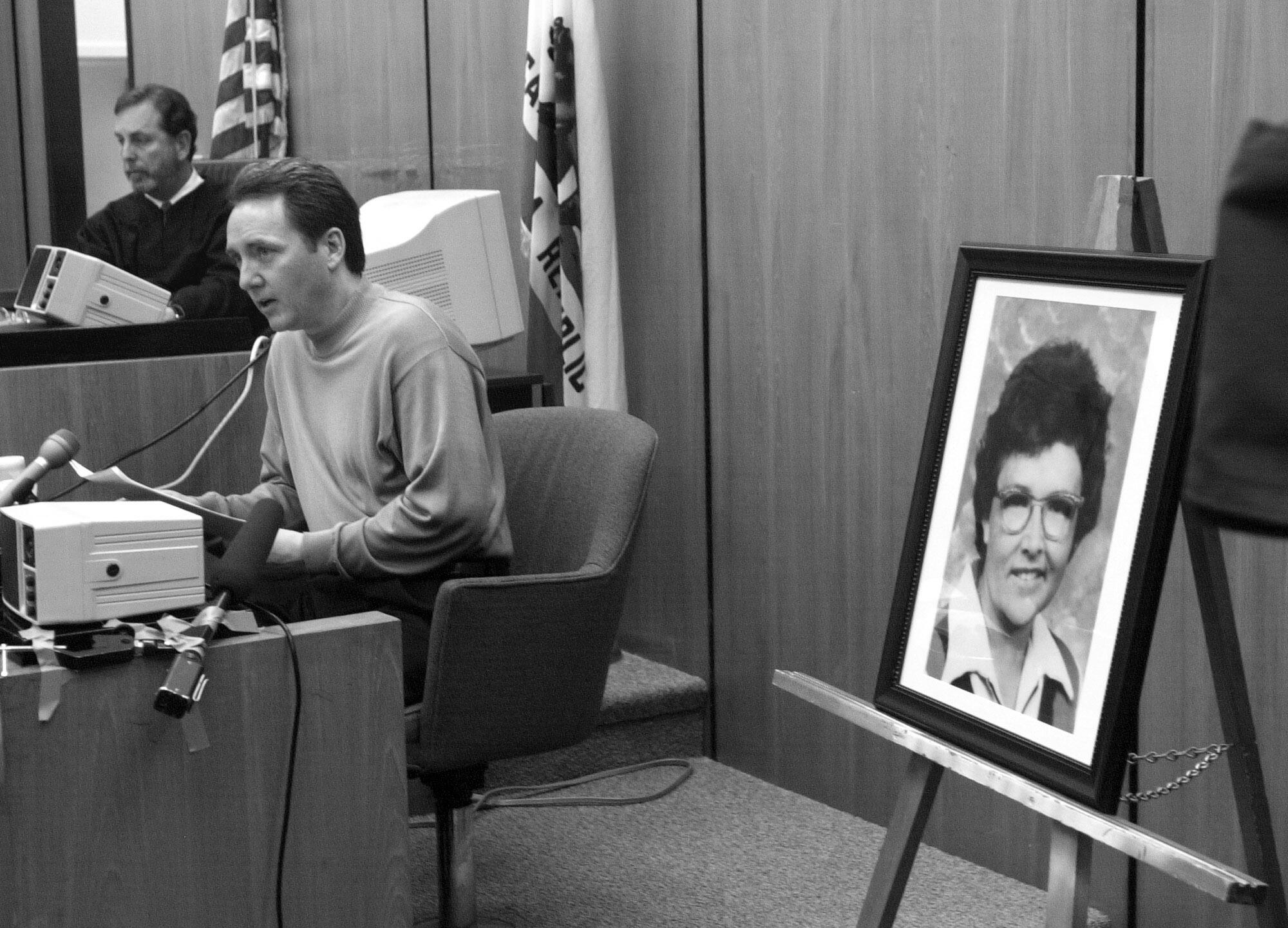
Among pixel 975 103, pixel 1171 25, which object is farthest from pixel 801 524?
pixel 1171 25

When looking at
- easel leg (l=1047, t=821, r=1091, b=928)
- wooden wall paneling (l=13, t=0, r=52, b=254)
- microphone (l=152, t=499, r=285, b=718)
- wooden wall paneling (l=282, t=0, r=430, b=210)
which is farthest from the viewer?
wooden wall paneling (l=13, t=0, r=52, b=254)

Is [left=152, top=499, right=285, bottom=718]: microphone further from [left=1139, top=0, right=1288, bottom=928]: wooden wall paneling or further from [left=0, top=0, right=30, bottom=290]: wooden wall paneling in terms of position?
[left=0, top=0, right=30, bottom=290]: wooden wall paneling

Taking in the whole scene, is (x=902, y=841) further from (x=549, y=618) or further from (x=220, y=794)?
(x=220, y=794)

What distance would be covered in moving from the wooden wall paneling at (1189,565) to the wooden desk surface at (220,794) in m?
1.21

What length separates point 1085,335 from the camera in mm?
1856

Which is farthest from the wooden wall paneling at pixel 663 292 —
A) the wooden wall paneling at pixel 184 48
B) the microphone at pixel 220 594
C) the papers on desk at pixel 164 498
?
the wooden wall paneling at pixel 184 48

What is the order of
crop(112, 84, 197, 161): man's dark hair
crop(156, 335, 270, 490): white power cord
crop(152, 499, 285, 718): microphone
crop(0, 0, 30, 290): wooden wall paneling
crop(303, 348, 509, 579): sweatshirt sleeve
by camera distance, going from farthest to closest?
crop(0, 0, 30, 290): wooden wall paneling, crop(112, 84, 197, 161): man's dark hair, crop(156, 335, 270, 490): white power cord, crop(303, 348, 509, 579): sweatshirt sleeve, crop(152, 499, 285, 718): microphone

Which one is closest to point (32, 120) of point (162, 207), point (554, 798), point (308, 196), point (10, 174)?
point (10, 174)

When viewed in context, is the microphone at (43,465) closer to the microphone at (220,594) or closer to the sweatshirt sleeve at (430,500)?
the microphone at (220,594)

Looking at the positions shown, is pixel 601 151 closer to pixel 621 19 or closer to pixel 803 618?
pixel 621 19

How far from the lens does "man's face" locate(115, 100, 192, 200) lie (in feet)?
16.2

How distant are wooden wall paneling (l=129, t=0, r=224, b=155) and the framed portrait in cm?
474

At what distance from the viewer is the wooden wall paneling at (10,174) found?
7445mm

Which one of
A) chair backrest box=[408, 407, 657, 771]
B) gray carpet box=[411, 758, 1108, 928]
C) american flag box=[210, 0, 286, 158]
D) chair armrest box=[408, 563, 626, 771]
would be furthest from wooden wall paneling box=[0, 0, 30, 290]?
chair armrest box=[408, 563, 626, 771]
